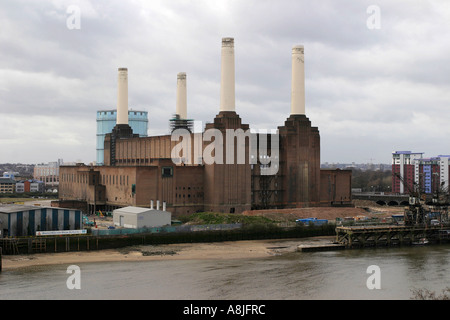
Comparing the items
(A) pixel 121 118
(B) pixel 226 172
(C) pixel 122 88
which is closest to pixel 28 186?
(A) pixel 121 118

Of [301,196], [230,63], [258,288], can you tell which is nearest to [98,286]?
[258,288]

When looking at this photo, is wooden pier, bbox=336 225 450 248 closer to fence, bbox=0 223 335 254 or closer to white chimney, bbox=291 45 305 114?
fence, bbox=0 223 335 254

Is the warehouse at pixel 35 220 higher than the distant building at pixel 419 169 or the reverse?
the reverse

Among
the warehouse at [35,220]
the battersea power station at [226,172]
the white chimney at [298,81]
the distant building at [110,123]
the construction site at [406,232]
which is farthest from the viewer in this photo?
the distant building at [110,123]

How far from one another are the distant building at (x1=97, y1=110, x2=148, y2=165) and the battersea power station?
53.5 meters

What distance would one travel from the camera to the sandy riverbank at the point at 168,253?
4778 centimetres

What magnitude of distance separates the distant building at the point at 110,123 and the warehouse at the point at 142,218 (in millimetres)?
87299

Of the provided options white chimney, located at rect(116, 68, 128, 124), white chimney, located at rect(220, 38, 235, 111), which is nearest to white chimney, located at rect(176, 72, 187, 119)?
white chimney, located at rect(116, 68, 128, 124)

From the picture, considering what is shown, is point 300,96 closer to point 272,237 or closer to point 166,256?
point 272,237

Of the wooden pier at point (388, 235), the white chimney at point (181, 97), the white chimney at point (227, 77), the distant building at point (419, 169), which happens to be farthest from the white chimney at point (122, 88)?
the distant building at point (419, 169)

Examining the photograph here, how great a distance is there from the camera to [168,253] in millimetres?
52688

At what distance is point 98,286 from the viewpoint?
3903 cm

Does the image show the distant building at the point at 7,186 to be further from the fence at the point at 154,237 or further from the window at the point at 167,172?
the fence at the point at 154,237

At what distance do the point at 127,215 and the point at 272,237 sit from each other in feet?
49.6
